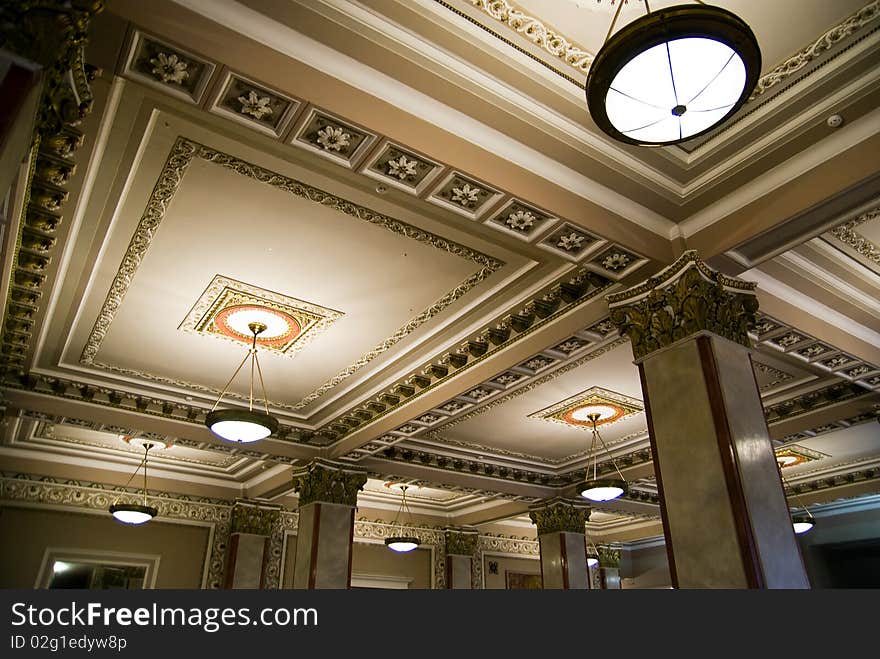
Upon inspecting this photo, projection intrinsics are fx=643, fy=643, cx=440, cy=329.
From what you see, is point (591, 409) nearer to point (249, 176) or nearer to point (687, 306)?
point (687, 306)

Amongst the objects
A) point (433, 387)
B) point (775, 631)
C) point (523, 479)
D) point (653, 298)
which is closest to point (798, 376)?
point (653, 298)

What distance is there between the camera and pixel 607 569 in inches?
637

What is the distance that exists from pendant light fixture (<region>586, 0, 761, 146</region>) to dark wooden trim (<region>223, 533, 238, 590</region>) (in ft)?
34.3

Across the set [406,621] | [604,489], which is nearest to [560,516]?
[604,489]

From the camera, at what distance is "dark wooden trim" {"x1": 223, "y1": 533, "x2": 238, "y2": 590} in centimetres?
1119

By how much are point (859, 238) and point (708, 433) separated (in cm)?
240

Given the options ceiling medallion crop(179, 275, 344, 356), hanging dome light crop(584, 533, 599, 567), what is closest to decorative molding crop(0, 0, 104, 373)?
ceiling medallion crop(179, 275, 344, 356)

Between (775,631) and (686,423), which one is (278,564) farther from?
(775,631)

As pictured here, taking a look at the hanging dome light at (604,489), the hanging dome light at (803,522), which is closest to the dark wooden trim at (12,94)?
the hanging dome light at (604,489)

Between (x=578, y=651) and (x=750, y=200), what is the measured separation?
14.9ft

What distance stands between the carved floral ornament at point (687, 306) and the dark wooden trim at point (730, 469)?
199 mm

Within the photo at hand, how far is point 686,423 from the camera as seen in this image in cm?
425

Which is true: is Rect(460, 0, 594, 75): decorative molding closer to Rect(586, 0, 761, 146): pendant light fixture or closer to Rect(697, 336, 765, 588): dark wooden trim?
Rect(586, 0, 761, 146): pendant light fixture

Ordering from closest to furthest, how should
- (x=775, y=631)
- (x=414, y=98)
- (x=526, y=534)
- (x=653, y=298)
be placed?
(x=775, y=631) < (x=414, y=98) < (x=653, y=298) < (x=526, y=534)
